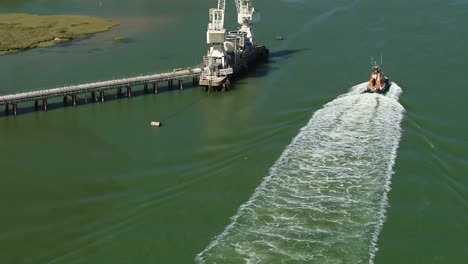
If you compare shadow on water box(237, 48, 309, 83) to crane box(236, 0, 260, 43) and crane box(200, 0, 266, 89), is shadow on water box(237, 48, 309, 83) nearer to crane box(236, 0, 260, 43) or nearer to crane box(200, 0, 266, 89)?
crane box(200, 0, 266, 89)

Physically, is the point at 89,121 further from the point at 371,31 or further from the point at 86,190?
the point at 371,31

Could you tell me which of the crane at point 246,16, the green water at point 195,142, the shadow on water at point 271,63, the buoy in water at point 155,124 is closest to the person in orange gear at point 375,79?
the green water at point 195,142

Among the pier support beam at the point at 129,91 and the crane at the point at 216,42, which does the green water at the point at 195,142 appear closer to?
the pier support beam at the point at 129,91

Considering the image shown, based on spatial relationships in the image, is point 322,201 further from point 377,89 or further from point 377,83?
point 377,83

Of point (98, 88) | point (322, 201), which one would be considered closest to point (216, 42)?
point (98, 88)

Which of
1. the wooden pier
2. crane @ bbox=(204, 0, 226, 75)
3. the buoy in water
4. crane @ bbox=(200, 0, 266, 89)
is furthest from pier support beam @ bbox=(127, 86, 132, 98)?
the buoy in water

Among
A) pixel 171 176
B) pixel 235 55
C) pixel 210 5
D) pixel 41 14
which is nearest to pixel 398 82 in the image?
pixel 235 55
